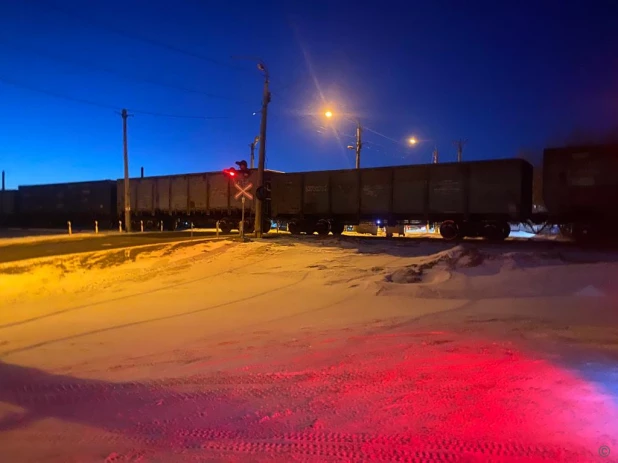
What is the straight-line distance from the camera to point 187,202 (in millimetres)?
33625

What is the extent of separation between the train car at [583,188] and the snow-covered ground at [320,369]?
8.44 m

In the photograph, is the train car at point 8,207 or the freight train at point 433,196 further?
the train car at point 8,207

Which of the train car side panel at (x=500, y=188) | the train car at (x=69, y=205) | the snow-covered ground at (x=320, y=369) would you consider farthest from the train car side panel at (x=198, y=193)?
the snow-covered ground at (x=320, y=369)

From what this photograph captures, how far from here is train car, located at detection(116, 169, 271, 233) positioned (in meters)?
31.0

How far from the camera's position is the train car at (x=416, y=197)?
19.8m

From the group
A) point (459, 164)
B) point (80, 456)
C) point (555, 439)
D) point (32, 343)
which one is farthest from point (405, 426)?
point (459, 164)

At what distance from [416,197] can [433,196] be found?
829mm

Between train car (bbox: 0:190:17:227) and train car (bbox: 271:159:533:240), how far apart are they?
34.5 m

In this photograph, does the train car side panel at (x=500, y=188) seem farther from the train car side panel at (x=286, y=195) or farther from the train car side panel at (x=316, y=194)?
the train car side panel at (x=286, y=195)

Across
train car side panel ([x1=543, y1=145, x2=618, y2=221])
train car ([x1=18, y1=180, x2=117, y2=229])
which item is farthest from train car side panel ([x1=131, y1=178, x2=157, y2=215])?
train car side panel ([x1=543, y1=145, x2=618, y2=221])

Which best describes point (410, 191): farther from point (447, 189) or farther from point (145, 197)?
point (145, 197)

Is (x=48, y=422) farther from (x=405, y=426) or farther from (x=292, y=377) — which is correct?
(x=405, y=426)

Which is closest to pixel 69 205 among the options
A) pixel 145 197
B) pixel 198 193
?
pixel 145 197

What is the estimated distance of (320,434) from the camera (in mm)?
3715
